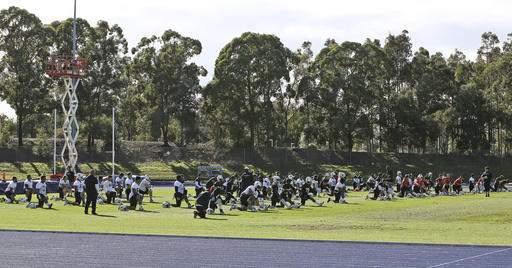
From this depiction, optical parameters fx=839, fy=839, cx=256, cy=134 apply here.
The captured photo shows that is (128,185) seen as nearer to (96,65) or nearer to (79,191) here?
(79,191)

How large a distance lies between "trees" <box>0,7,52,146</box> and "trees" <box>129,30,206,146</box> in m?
9.36

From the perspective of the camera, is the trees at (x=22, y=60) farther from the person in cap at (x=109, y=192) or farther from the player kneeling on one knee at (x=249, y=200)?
the player kneeling on one knee at (x=249, y=200)

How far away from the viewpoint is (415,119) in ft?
270

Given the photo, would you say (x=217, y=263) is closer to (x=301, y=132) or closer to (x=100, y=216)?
(x=100, y=216)

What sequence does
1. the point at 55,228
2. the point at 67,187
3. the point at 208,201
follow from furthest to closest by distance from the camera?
the point at 67,187 → the point at 208,201 → the point at 55,228

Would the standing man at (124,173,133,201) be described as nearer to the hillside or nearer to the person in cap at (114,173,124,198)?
the person in cap at (114,173,124,198)

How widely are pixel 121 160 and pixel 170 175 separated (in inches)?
228

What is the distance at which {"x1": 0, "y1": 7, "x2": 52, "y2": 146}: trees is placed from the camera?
76312mm

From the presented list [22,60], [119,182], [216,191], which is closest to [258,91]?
[22,60]

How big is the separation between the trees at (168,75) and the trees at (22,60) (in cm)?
936

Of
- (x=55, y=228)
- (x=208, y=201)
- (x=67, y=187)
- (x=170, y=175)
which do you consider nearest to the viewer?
(x=55, y=228)

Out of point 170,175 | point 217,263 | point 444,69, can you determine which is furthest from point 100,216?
point 444,69

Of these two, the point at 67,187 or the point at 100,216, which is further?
the point at 67,187

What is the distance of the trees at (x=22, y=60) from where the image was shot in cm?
7631
